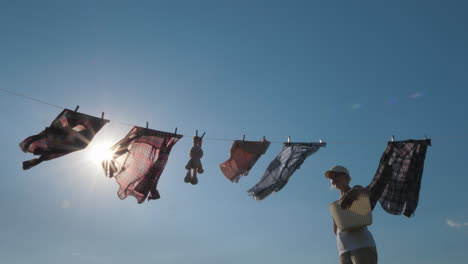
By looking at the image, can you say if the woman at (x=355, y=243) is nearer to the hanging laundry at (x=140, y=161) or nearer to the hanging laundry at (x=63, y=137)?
the hanging laundry at (x=140, y=161)

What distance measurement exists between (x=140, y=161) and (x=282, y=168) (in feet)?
10.4

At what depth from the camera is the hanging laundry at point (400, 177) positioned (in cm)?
809

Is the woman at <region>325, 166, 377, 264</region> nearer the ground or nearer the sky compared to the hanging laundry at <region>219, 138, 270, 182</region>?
nearer the ground

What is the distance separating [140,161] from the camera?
8.28m

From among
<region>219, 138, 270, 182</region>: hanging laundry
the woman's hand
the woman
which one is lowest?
the woman

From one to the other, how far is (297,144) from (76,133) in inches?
190

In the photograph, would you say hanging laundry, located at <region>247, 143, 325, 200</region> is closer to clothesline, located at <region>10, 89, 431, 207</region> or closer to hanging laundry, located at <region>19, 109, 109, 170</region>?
clothesline, located at <region>10, 89, 431, 207</region>

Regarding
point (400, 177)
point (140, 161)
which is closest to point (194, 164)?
point (140, 161)

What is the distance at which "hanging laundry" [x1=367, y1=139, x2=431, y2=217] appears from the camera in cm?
809

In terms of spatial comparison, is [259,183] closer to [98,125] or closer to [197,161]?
[197,161]

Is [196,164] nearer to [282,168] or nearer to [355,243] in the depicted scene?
[282,168]

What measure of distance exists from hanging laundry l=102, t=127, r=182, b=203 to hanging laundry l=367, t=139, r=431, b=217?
15.4 feet

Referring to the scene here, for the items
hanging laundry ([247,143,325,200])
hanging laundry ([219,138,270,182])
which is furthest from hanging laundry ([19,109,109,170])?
hanging laundry ([247,143,325,200])

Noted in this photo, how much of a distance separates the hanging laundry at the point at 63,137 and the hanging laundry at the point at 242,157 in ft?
9.69
